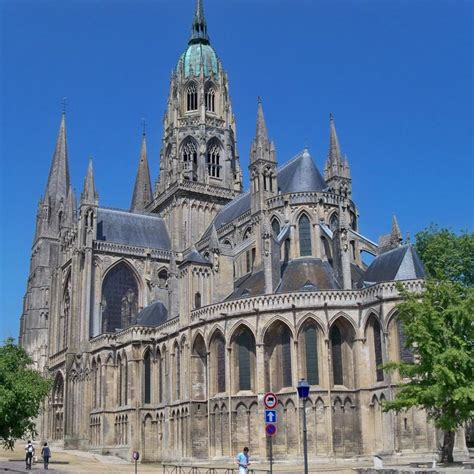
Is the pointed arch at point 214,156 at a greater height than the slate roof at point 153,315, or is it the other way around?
the pointed arch at point 214,156

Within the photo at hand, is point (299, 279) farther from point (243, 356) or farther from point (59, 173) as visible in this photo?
point (59, 173)

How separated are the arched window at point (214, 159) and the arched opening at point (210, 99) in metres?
3.79

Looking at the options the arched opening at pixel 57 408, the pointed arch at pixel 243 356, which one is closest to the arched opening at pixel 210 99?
the arched opening at pixel 57 408

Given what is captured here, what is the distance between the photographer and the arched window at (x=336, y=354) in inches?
1660

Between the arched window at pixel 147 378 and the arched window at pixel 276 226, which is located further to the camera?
the arched window at pixel 147 378

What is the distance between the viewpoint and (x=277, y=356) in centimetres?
4297

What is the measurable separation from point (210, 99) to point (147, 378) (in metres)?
31.6

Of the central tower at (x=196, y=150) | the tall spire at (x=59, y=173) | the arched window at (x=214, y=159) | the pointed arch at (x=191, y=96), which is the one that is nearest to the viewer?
the central tower at (x=196, y=150)

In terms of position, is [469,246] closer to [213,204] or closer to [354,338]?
[354,338]

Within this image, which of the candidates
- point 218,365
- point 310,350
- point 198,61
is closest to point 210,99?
point 198,61

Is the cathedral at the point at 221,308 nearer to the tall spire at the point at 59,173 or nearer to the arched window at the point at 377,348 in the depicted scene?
the arched window at the point at 377,348

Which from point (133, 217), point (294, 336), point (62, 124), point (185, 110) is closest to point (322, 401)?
point (294, 336)

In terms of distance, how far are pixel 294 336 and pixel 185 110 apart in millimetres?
36779

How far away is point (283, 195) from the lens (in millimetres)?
50750
